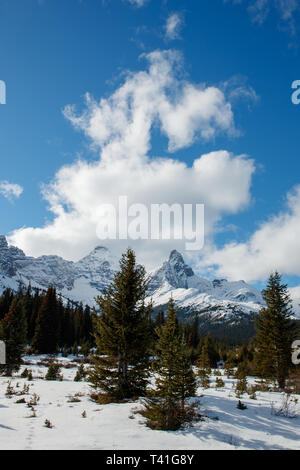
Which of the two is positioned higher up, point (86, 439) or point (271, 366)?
point (86, 439)

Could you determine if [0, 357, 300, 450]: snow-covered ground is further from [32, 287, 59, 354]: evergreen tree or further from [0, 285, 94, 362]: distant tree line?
[32, 287, 59, 354]: evergreen tree

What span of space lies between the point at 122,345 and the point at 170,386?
4674mm

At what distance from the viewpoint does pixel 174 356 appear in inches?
360

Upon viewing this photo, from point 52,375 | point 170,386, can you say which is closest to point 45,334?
point 52,375

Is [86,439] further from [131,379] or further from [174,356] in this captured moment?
[131,379]

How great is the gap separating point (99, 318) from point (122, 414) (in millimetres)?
4978

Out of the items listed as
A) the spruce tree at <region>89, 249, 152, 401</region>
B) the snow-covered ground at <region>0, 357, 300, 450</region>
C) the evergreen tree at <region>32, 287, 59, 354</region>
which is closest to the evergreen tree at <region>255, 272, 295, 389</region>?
the snow-covered ground at <region>0, 357, 300, 450</region>

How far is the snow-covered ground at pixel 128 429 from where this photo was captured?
716cm

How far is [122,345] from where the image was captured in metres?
12.9

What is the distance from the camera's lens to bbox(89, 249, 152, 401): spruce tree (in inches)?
506

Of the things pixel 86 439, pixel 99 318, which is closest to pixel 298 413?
pixel 86 439

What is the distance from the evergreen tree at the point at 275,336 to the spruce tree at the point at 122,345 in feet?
43.6

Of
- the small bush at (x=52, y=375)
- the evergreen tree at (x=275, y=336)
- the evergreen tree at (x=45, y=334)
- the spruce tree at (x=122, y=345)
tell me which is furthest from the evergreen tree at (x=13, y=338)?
the evergreen tree at (x=275, y=336)

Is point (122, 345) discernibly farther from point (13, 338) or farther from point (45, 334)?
point (45, 334)
